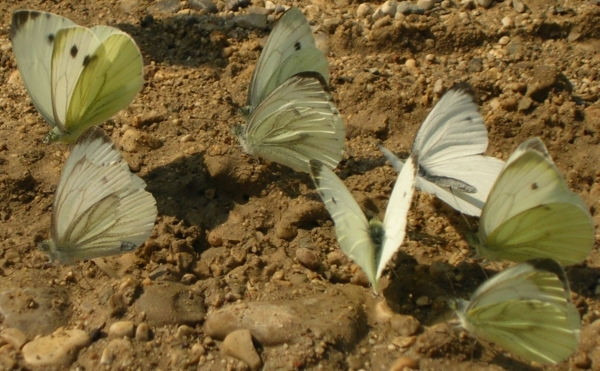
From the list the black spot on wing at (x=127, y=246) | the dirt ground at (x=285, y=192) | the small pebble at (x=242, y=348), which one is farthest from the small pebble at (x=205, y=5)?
the small pebble at (x=242, y=348)

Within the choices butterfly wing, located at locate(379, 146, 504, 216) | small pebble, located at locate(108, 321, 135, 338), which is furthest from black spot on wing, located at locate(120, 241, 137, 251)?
butterfly wing, located at locate(379, 146, 504, 216)

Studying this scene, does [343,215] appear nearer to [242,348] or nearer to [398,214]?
[398,214]

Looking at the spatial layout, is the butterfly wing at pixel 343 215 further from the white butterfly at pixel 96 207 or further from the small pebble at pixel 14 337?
the small pebble at pixel 14 337

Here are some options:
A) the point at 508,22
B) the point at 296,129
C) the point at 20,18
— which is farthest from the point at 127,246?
the point at 508,22

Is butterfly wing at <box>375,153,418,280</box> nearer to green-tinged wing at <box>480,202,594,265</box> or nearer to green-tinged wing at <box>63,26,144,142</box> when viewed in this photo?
green-tinged wing at <box>480,202,594,265</box>

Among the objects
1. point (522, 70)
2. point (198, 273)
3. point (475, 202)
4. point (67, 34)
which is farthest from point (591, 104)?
point (67, 34)
